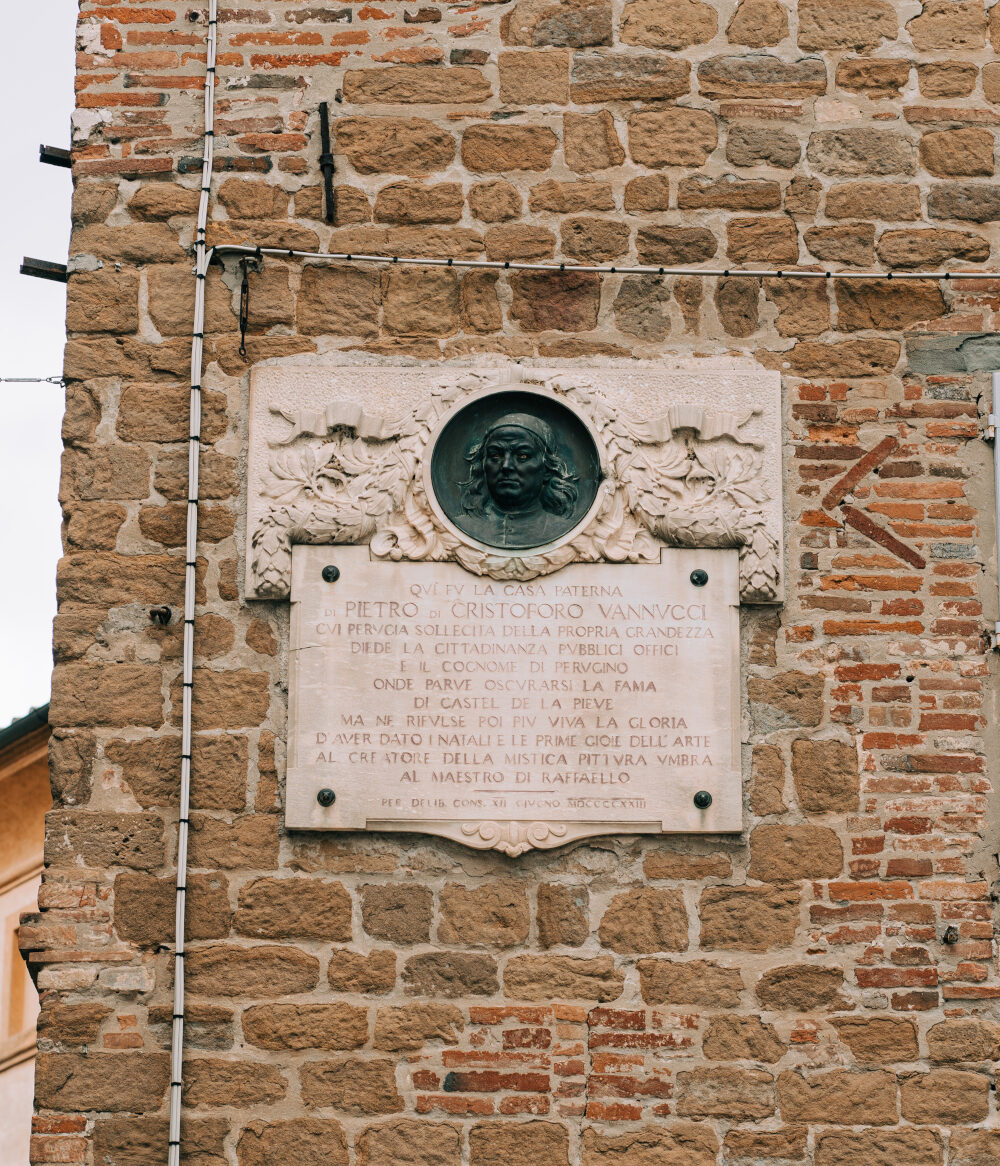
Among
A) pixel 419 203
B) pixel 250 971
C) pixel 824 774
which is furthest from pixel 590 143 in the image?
pixel 250 971

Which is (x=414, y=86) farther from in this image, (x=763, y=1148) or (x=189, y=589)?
(x=763, y=1148)

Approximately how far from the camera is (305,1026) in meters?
6.20

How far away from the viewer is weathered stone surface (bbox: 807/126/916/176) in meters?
7.03

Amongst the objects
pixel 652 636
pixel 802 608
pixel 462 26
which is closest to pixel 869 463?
pixel 802 608

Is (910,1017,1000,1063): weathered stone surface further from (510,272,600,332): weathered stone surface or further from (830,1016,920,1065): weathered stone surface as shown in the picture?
(510,272,600,332): weathered stone surface

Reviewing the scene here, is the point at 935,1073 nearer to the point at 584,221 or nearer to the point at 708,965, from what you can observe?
the point at 708,965

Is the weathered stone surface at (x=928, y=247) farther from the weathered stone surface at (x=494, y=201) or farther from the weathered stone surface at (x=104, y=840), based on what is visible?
the weathered stone surface at (x=104, y=840)

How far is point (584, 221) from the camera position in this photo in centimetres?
696

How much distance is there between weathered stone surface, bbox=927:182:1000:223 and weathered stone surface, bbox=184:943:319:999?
3448 millimetres

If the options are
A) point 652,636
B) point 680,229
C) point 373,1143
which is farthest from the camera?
point 680,229

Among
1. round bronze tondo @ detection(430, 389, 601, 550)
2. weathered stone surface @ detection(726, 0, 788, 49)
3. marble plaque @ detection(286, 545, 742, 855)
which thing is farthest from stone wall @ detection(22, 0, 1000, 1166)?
round bronze tondo @ detection(430, 389, 601, 550)

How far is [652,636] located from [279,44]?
8.50 feet

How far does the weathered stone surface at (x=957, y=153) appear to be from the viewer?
704 cm

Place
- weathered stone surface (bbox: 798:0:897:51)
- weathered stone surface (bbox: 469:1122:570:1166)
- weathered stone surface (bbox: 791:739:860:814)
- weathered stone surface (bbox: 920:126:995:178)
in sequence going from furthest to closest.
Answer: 1. weathered stone surface (bbox: 798:0:897:51)
2. weathered stone surface (bbox: 920:126:995:178)
3. weathered stone surface (bbox: 791:739:860:814)
4. weathered stone surface (bbox: 469:1122:570:1166)
